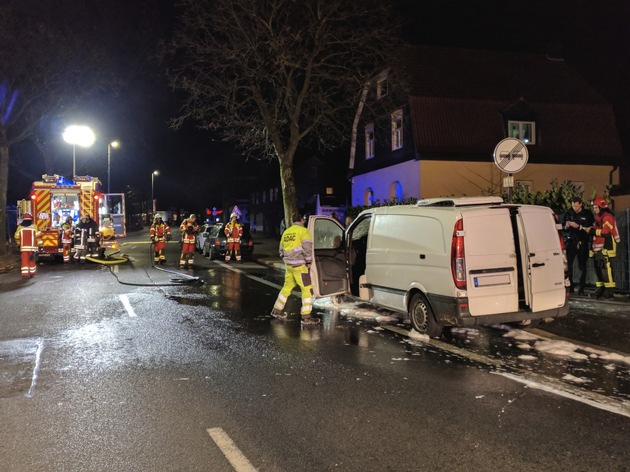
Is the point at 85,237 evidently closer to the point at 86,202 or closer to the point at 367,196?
the point at 86,202

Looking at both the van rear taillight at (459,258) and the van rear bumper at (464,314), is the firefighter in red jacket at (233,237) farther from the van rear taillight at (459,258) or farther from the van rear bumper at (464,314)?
the van rear taillight at (459,258)

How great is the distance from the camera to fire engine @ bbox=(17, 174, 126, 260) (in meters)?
18.8

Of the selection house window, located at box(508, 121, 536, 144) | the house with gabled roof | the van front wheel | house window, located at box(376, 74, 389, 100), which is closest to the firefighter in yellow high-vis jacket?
the van front wheel

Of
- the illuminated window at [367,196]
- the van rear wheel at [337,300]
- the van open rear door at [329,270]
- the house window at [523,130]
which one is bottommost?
the van rear wheel at [337,300]

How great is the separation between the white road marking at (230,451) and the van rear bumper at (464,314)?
11.8ft

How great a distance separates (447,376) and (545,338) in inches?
98.1

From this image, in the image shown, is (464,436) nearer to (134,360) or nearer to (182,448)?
(182,448)

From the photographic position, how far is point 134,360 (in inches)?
244

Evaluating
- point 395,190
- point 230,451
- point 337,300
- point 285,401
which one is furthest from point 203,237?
point 230,451

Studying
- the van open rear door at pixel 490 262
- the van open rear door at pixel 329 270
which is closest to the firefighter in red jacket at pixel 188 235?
the van open rear door at pixel 329 270

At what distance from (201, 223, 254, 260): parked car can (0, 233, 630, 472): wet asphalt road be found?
39.2 ft

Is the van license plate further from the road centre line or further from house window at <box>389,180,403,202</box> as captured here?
house window at <box>389,180,403,202</box>

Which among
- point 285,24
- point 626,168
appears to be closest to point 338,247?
point 285,24

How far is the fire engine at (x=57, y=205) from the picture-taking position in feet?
61.6
